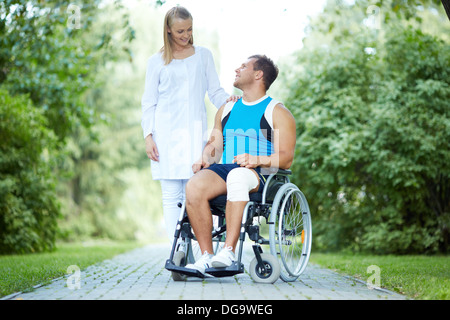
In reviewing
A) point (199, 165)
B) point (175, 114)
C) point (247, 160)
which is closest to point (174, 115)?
point (175, 114)

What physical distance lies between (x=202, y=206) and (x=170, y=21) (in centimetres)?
153

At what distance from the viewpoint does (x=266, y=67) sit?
4742mm

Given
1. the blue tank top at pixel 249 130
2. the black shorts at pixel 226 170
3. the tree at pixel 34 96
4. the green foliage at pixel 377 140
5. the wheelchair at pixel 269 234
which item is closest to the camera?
the wheelchair at pixel 269 234

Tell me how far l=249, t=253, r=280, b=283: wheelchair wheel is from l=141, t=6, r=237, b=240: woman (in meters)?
0.91

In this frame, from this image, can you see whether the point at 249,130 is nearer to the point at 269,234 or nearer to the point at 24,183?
the point at 269,234

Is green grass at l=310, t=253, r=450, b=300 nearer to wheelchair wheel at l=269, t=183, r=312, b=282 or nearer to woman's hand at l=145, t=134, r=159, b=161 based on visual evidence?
wheelchair wheel at l=269, t=183, r=312, b=282

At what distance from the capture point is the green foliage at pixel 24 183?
29.1 ft

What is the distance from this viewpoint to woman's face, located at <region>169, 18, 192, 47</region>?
188 inches

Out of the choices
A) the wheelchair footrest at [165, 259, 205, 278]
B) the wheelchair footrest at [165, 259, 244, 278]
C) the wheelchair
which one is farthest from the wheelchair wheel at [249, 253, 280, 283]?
the wheelchair footrest at [165, 259, 205, 278]

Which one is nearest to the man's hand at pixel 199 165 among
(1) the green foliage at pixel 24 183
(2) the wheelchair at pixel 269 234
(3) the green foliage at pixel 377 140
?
(2) the wheelchair at pixel 269 234

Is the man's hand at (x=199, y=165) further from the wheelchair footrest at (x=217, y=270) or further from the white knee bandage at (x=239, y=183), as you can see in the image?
the wheelchair footrest at (x=217, y=270)

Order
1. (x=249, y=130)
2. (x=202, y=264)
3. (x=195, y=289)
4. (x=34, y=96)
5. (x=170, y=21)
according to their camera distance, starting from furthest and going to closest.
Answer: (x=34, y=96)
(x=170, y=21)
(x=249, y=130)
(x=202, y=264)
(x=195, y=289)
